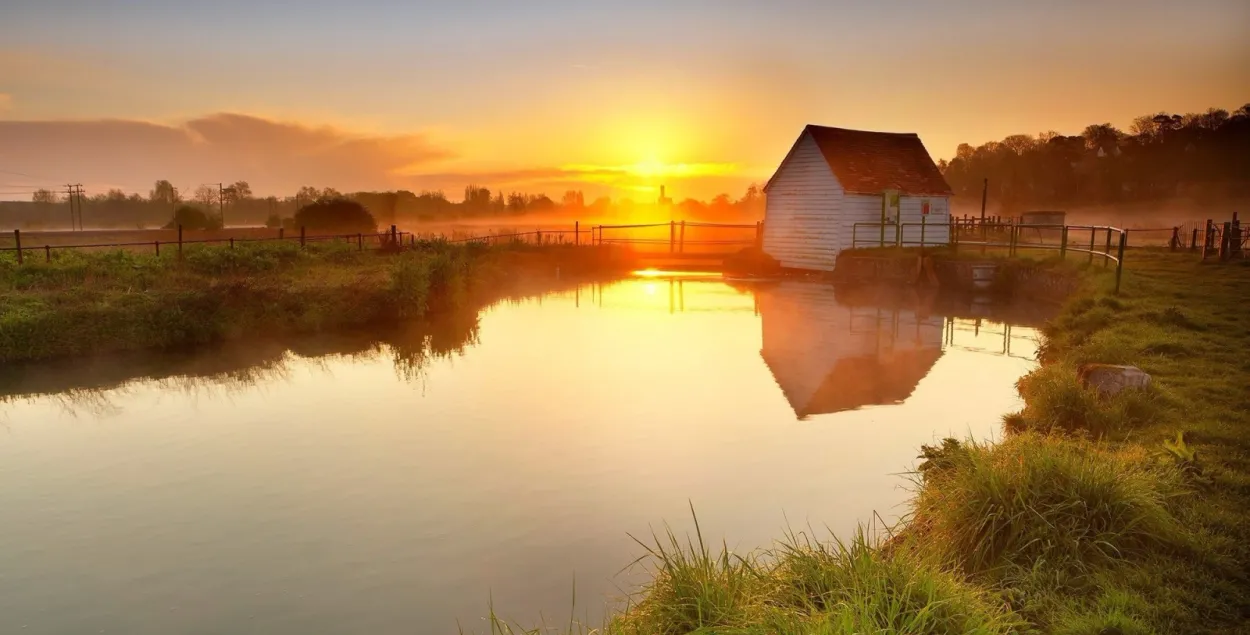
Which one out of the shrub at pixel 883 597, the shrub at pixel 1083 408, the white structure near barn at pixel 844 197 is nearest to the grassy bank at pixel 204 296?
the white structure near barn at pixel 844 197

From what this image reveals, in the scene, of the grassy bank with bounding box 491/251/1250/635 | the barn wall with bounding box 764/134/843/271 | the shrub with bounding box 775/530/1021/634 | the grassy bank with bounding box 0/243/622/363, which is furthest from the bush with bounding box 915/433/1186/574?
the barn wall with bounding box 764/134/843/271

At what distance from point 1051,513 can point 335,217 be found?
52686 millimetres

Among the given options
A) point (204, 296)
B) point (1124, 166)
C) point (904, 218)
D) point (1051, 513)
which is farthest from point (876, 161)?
point (1124, 166)

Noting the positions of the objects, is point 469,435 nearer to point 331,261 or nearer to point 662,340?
point 662,340

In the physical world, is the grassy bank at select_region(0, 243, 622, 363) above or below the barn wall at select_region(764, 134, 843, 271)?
below

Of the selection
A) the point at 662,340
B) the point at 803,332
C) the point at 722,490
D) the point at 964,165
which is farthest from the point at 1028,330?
the point at 964,165

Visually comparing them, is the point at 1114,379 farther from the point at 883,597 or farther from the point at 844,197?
the point at 844,197

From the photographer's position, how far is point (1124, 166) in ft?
230

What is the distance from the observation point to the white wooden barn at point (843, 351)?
40.4 ft

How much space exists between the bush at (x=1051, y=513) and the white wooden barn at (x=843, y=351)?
17.6ft

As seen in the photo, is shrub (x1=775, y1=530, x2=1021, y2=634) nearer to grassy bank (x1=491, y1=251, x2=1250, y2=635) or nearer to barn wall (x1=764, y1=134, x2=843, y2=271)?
grassy bank (x1=491, y1=251, x2=1250, y2=635)

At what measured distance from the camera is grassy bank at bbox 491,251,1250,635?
429 cm

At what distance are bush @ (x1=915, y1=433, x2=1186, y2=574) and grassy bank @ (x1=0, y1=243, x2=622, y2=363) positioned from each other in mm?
16311

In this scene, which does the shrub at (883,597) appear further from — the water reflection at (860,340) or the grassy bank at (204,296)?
the grassy bank at (204,296)
